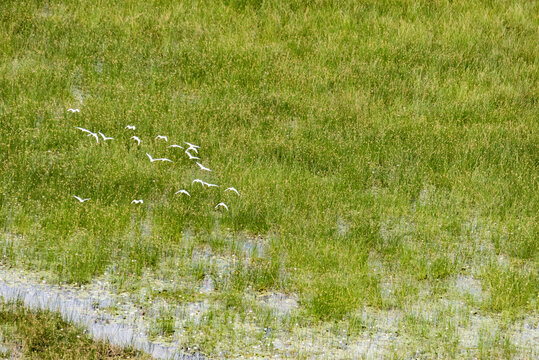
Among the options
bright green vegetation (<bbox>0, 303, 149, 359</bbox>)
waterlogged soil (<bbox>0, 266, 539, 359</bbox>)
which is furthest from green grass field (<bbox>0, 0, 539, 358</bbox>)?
bright green vegetation (<bbox>0, 303, 149, 359</bbox>)

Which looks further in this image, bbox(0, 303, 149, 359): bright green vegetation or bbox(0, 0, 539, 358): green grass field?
bbox(0, 0, 539, 358): green grass field

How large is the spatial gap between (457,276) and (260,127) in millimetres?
4954

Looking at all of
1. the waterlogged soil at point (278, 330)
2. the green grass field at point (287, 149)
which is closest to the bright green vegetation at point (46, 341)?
the waterlogged soil at point (278, 330)

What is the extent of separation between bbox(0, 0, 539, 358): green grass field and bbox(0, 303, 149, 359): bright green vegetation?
0.94 meters

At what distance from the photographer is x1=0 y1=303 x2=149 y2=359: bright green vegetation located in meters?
6.98

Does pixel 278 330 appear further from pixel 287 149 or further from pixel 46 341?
pixel 287 149

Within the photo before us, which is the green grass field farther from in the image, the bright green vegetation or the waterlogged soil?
the bright green vegetation

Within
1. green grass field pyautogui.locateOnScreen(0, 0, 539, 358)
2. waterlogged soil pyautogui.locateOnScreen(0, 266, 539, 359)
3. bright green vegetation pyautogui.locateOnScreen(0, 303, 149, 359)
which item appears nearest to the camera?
bright green vegetation pyautogui.locateOnScreen(0, 303, 149, 359)

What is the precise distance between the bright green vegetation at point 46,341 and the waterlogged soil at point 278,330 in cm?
18

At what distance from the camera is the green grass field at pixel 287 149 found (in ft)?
29.9

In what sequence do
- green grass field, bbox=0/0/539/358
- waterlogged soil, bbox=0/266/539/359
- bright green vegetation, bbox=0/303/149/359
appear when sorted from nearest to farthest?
bright green vegetation, bbox=0/303/149/359 → waterlogged soil, bbox=0/266/539/359 → green grass field, bbox=0/0/539/358

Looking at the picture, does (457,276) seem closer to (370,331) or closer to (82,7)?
(370,331)

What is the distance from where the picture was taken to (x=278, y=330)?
7938 millimetres

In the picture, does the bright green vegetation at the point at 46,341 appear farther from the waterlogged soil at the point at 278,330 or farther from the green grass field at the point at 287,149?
the green grass field at the point at 287,149
